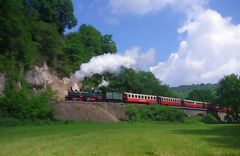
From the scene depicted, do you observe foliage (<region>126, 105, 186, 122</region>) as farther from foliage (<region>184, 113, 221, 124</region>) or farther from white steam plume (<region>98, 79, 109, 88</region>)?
white steam plume (<region>98, 79, 109, 88</region>)

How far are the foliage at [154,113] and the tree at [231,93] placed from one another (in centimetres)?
2094

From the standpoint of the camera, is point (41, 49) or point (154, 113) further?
point (154, 113)

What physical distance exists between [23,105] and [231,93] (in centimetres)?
5959

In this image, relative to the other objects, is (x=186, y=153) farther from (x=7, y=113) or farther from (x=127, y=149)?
(x=7, y=113)

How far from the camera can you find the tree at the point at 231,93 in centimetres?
9756

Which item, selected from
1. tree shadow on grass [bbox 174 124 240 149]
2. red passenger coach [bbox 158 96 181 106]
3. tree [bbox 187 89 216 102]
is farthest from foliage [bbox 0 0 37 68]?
tree [bbox 187 89 216 102]

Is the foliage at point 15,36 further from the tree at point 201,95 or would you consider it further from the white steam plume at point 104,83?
the tree at point 201,95

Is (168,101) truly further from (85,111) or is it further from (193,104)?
(85,111)

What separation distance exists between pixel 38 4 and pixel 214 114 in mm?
50951

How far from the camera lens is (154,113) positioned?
73.6 metres

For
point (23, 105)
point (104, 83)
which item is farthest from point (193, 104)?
point (23, 105)

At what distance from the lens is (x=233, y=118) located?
101 m

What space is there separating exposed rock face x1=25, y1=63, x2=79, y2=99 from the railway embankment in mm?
7935

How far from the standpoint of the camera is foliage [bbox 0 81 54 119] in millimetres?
51125
